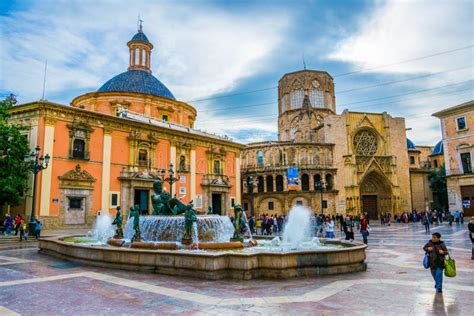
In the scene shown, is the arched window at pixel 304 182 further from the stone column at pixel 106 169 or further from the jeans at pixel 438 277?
the jeans at pixel 438 277

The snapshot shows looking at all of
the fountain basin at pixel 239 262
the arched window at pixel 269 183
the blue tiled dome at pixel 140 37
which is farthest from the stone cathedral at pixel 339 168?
the fountain basin at pixel 239 262

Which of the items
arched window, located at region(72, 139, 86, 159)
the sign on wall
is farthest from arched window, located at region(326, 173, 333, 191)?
arched window, located at region(72, 139, 86, 159)

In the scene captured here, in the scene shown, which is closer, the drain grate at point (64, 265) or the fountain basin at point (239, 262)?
the fountain basin at point (239, 262)

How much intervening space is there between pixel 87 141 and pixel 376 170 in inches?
1345

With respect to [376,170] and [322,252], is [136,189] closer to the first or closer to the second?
[322,252]

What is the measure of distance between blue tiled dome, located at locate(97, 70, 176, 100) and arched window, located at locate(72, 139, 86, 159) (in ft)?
34.4

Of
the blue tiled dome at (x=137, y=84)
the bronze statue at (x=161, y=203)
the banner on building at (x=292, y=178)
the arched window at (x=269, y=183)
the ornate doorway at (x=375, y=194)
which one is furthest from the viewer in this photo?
the ornate doorway at (x=375, y=194)

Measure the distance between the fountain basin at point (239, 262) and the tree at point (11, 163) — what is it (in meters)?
14.2

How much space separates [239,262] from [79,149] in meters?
20.5

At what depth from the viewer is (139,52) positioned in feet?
127

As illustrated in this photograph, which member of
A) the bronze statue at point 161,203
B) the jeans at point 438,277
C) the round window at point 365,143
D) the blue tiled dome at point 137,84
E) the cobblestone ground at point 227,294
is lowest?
the cobblestone ground at point 227,294

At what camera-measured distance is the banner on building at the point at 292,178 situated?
37812mm

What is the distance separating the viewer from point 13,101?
2342 centimetres

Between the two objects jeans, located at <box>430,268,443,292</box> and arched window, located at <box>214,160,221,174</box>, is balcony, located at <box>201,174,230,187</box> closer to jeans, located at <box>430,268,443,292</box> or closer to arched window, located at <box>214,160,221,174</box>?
arched window, located at <box>214,160,221,174</box>
